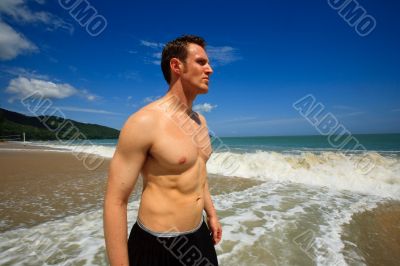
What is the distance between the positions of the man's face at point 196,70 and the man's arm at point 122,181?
0.54 metres

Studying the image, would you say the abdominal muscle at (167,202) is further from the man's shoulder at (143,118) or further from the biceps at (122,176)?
the man's shoulder at (143,118)

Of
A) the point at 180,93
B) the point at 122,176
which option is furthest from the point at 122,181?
the point at 180,93

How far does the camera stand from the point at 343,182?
432 inches

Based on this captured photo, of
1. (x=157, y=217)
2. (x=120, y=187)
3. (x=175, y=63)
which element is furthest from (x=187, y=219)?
(x=175, y=63)

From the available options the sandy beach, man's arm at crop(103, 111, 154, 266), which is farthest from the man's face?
the sandy beach

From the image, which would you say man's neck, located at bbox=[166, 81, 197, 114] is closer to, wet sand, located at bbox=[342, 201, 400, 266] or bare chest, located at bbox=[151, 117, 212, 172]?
bare chest, located at bbox=[151, 117, 212, 172]

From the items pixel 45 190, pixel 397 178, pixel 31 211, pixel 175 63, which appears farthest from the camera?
pixel 397 178

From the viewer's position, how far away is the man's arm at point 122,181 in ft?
4.92

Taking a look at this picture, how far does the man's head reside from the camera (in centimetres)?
197

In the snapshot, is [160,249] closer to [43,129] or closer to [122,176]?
[122,176]

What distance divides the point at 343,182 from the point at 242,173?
458cm

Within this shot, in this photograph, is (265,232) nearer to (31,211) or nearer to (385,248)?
(385,248)

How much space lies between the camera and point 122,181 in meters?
1.54

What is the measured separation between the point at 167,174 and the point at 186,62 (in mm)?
826
